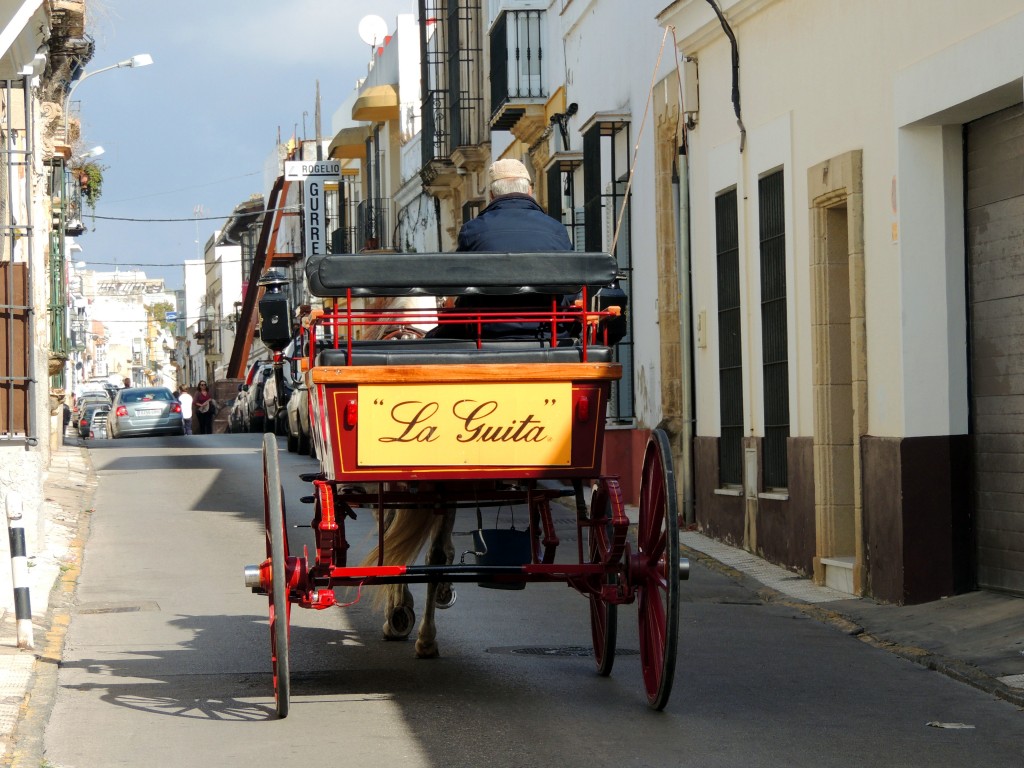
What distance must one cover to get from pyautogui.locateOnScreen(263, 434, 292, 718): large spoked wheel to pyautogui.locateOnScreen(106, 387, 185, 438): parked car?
34942 mm

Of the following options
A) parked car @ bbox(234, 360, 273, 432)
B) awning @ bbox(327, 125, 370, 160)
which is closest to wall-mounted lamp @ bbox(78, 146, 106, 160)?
parked car @ bbox(234, 360, 273, 432)

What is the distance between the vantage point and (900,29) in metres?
11.2

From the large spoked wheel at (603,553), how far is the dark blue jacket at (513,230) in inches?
47.4

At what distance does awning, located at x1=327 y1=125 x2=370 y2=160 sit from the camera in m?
49.3

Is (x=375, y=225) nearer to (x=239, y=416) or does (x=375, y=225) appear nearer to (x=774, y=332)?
(x=239, y=416)

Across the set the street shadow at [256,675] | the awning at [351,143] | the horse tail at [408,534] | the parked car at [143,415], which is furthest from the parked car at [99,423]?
the horse tail at [408,534]

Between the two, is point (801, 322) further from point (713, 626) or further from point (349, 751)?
point (349, 751)

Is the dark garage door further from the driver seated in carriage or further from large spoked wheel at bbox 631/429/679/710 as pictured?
large spoked wheel at bbox 631/429/679/710

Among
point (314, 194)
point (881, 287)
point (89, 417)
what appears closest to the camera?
point (881, 287)

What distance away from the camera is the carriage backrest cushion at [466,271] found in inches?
298

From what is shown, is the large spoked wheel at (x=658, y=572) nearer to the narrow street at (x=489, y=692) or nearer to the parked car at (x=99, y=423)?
the narrow street at (x=489, y=692)

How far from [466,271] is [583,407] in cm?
79

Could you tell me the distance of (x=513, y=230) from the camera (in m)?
8.44

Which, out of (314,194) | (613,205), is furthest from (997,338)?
(314,194)
